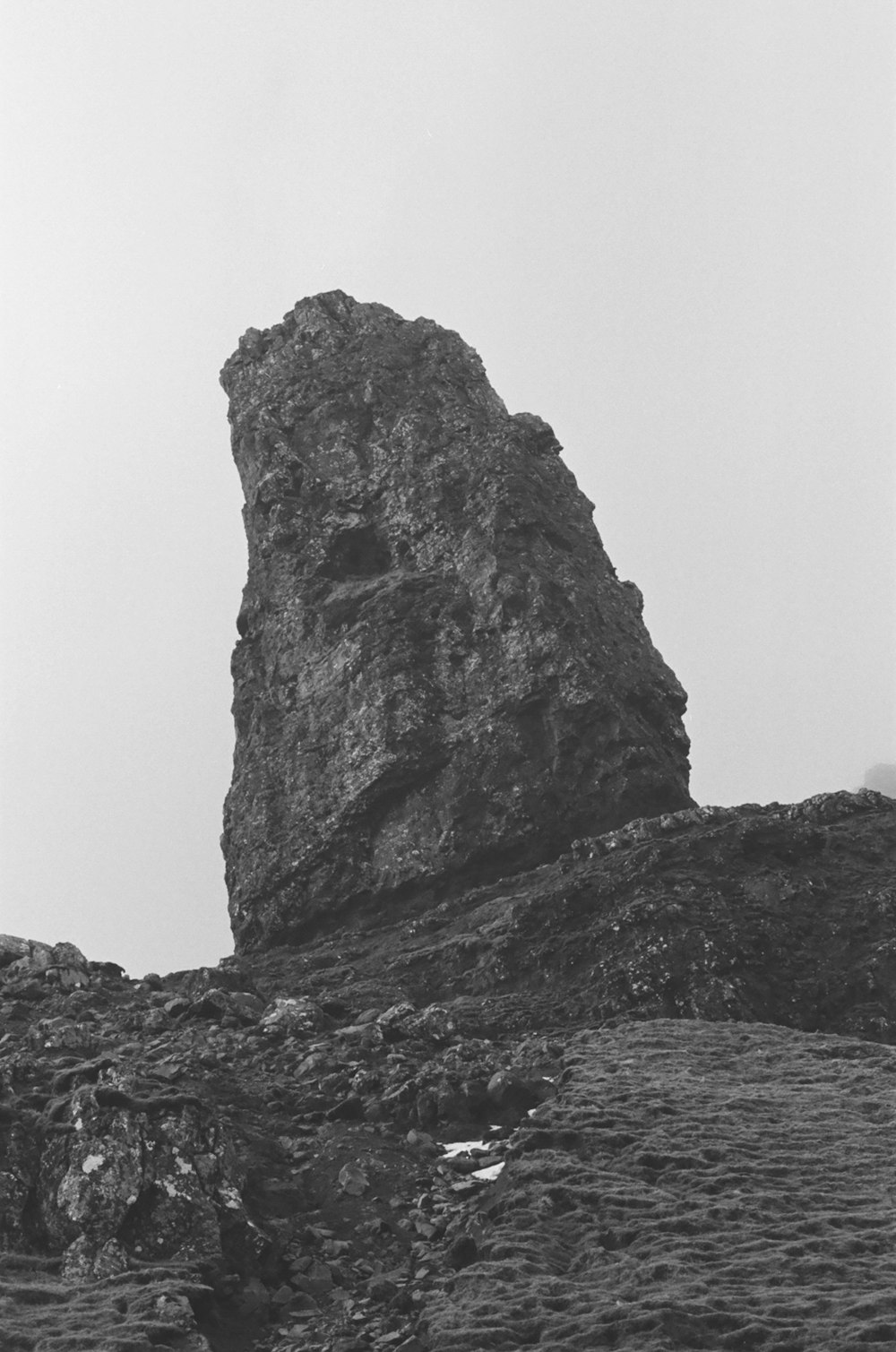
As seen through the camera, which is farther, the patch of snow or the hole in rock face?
the hole in rock face

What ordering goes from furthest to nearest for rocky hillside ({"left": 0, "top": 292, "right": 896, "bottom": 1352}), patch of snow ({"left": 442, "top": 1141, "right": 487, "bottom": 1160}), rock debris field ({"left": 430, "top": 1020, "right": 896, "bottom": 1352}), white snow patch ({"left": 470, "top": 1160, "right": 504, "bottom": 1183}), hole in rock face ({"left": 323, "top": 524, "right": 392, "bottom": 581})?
1. hole in rock face ({"left": 323, "top": 524, "right": 392, "bottom": 581})
2. patch of snow ({"left": 442, "top": 1141, "right": 487, "bottom": 1160})
3. white snow patch ({"left": 470, "top": 1160, "right": 504, "bottom": 1183})
4. rocky hillside ({"left": 0, "top": 292, "right": 896, "bottom": 1352})
5. rock debris field ({"left": 430, "top": 1020, "right": 896, "bottom": 1352})

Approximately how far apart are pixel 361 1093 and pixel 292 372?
1543 inches

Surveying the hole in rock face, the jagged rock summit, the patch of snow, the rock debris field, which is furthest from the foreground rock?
the hole in rock face

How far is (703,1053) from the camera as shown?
91.9 feet

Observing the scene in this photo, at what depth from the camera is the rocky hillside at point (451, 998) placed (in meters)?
17.7

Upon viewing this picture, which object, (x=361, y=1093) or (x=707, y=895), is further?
(x=707, y=895)

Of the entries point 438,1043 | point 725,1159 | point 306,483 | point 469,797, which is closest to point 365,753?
point 469,797

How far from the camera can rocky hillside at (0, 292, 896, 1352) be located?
1767 cm

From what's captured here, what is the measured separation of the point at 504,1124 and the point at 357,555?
31.6 m

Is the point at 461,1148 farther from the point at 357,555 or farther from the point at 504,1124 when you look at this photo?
the point at 357,555

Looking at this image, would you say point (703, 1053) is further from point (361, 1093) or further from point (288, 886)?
point (288, 886)

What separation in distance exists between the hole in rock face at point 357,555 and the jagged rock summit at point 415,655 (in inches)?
3.0

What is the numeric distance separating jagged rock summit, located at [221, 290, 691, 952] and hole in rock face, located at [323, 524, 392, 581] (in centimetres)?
8

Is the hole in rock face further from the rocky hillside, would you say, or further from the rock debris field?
the rock debris field
